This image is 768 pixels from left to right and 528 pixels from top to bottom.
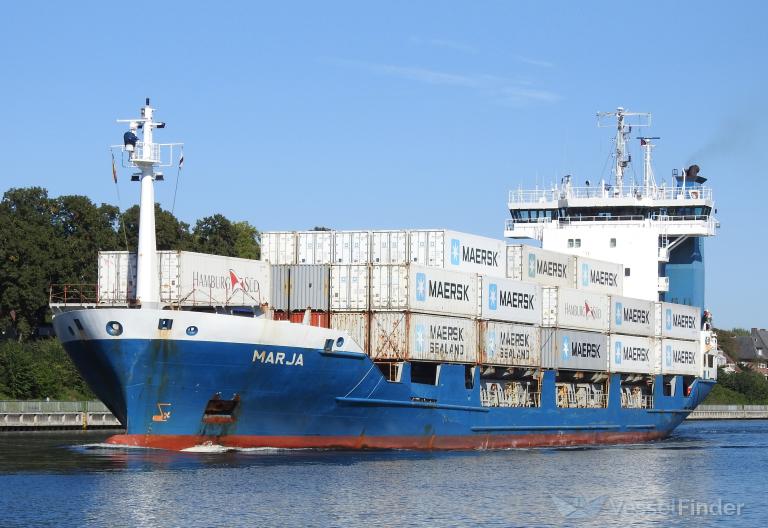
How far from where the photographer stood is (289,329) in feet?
139

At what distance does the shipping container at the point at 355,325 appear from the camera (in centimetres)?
4556

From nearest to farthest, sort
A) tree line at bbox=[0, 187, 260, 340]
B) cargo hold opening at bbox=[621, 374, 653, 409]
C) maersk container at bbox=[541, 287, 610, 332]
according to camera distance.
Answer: maersk container at bbox=[541, 287, 610, 332] < cargo hold opening at bbox=[621, 374, 653, 409] < tree line at bbox=[0, 187, 260, 340]

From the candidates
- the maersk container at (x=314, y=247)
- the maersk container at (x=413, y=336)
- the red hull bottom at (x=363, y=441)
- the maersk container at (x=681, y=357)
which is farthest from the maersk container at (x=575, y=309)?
the maersk container at (x=314, y=247)

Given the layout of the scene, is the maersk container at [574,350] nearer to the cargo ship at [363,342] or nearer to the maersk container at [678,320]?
the cargo ship at [363,342]

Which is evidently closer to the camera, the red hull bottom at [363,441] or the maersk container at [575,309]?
the red hull bottom at [363,441]

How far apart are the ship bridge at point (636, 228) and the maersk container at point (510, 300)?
44.4 feet

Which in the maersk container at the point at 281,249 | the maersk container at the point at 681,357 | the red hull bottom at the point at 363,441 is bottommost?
the red hull bottom at the point at 363,441

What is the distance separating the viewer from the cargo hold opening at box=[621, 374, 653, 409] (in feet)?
201

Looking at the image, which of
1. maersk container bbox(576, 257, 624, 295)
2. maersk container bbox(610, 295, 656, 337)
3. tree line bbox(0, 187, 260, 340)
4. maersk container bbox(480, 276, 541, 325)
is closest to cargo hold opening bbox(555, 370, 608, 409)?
maersk container bbox(610, 295, 656, 337)

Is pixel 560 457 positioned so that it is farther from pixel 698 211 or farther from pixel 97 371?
pixel 698 211

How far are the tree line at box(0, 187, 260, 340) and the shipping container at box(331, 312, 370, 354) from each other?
3338cm

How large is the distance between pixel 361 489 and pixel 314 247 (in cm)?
1300

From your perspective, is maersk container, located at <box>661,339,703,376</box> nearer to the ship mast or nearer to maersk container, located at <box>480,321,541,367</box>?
maersk container, located at <box>480,321,541,367</box>

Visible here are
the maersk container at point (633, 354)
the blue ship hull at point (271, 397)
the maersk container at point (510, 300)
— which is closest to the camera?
the blue ship hull at point (271, 397)
